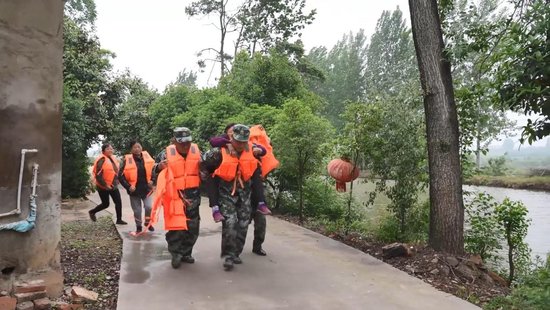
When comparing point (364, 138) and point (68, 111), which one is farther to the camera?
point (68, 111)

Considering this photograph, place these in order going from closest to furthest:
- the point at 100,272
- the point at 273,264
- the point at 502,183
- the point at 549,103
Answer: the point at 549,103, the point at 100,272, the point at 273,264, the point at 502,183

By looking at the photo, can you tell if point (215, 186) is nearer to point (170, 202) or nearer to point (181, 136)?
point (170, 202)

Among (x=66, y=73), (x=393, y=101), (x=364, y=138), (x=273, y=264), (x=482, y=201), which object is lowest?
(x=273, y=264)

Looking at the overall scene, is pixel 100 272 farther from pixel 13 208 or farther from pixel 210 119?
pixel 210 119

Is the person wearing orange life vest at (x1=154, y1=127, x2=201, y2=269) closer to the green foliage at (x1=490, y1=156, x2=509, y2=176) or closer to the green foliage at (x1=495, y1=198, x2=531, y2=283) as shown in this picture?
the green foliage at (x1=495, y1=198, x2=531, y2=283)

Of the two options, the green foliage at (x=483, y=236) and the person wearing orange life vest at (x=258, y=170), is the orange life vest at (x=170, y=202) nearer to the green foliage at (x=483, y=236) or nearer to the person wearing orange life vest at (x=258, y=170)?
the person wearing orange life vest at (x=258, y=170)

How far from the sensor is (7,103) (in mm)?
4094

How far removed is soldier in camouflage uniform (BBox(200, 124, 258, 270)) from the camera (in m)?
5.68

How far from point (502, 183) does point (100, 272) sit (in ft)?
99.4

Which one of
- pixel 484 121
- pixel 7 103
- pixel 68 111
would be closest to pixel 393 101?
pixel 484 121

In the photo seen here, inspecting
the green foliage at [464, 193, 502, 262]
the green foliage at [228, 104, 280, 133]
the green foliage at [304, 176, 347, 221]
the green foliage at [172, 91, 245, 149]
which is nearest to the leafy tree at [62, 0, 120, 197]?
the green foliage at [172, 91, 245, 149]

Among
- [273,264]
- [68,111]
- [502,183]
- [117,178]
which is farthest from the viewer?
[502,183]

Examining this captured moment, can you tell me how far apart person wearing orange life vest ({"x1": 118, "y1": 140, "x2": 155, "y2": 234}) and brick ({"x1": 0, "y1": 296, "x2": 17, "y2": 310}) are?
368cm

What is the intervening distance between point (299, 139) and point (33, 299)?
19.2ft
